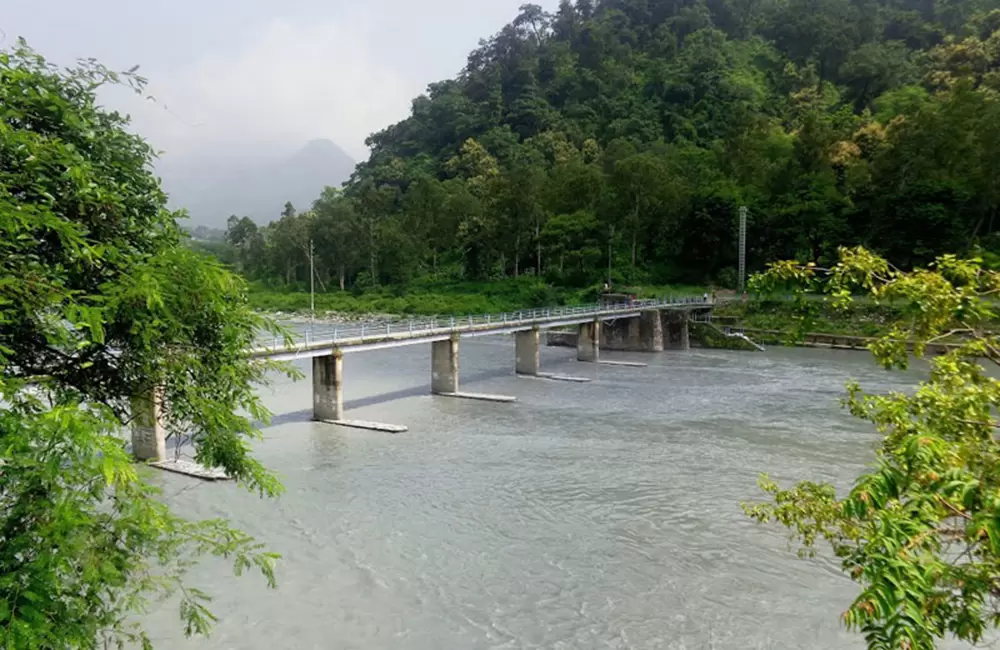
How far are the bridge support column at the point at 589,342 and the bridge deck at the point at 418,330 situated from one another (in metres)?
0.83

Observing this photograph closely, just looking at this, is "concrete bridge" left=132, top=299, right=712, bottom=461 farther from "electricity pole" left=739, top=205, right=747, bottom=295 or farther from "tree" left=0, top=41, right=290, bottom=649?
"electricity pole" left=739, top=205, right=747, bottom=295

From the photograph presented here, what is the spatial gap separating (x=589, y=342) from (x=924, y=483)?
44.1 meters

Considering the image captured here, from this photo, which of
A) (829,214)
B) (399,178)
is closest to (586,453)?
(829,214)

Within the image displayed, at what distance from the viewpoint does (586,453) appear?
22750 millimetres

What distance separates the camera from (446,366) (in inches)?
1319

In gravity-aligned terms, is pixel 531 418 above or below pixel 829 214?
below

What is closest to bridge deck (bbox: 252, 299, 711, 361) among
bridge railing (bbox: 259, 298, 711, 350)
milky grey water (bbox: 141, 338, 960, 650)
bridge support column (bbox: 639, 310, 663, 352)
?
bridge railing (bbox: 259, 298, 711, 350)

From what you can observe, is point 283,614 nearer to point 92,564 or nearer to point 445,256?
point 92,564

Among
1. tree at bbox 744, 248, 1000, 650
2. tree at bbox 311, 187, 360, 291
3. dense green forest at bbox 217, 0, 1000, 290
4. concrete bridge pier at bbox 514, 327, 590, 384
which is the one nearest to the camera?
tree at bbox 744, 248, 1000, 650

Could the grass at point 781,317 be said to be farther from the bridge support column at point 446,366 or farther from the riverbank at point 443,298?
the bridge support column at point 446,366

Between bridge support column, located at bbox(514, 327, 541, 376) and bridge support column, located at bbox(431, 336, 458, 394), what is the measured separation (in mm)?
7395

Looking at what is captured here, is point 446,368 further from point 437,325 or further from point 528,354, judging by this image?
point 528,354

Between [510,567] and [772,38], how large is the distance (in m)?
124

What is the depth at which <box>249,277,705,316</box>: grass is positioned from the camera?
2613 inches
